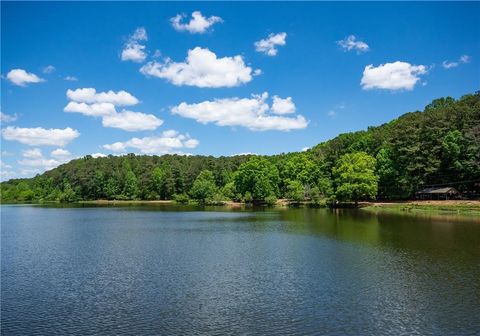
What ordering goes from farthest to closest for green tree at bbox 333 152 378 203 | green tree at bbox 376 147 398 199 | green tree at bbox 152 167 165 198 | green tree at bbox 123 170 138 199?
green tree at bbox 123 170 138 199 → green tree at bbox 152 167 165 198 → green tree at bbox 376 147 398 199 → green tree at bbox 333 152 378 203

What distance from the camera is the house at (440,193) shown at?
76812mm

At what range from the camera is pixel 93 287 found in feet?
77.9

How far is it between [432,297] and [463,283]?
12.3ft

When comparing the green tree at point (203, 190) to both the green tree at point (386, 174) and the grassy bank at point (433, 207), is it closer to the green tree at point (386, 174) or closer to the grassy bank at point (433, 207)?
the green tree at point (386, 174)

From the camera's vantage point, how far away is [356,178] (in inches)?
3290

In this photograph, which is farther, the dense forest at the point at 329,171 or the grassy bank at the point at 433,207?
the dense forest at the point at 329,171

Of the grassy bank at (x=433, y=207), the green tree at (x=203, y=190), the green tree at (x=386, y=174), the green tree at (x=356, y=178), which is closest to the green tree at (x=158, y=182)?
the green tree at (x=203, y=190)

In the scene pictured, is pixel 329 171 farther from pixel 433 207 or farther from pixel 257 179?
pixel 433 207

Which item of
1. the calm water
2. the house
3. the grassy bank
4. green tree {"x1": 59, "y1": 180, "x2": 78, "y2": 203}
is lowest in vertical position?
the calm water

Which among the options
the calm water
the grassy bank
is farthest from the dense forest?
the calm water

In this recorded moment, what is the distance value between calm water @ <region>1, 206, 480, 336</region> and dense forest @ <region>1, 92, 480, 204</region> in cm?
3969

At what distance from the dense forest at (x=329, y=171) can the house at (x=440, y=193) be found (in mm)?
1857

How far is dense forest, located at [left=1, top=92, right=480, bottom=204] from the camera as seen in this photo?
7800cm

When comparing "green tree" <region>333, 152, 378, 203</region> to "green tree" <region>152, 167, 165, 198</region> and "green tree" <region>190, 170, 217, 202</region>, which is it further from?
"green tree" <region>152, 167, 165, 198</region>
